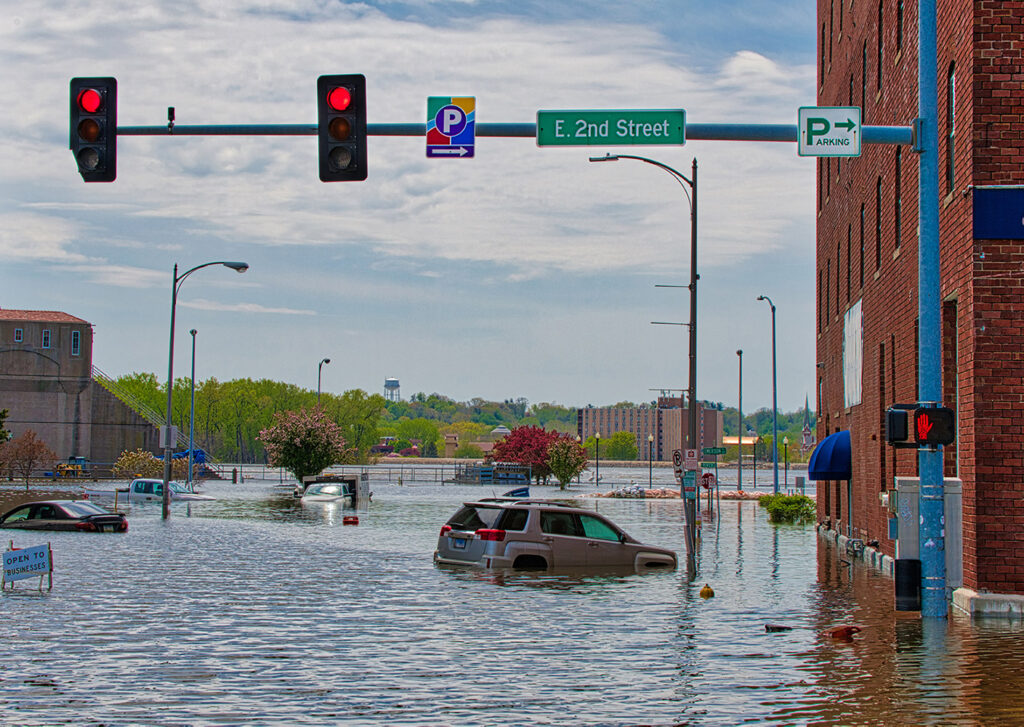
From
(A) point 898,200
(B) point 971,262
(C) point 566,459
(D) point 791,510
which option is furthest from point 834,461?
(C) point 566,459

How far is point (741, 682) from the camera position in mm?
12484

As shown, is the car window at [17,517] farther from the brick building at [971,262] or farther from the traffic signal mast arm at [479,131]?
the brick building at [971,262]

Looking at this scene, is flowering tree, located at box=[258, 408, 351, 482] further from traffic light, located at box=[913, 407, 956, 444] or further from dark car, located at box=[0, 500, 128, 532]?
traffic light, located at box=[913, 407, 956, 444]

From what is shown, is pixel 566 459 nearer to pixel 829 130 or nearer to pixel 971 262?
pixel 971 262

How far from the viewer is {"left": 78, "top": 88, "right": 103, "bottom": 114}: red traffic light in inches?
602

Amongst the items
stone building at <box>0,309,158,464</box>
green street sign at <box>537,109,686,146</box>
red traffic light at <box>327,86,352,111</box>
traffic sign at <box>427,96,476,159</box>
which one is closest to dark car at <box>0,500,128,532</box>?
traffic sign at <box>427,96,476,159</box>

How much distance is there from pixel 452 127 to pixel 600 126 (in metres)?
1.97

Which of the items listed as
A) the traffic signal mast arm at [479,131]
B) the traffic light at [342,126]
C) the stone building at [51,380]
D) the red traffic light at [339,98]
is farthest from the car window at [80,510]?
the stone building at [51,380]

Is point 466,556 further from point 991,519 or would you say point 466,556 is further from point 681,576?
point 991,519

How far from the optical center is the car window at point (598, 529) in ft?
79.7

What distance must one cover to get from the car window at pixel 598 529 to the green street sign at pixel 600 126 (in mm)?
10057

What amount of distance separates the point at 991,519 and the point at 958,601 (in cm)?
144

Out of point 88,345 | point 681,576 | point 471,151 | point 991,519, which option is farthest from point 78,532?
point 88,345

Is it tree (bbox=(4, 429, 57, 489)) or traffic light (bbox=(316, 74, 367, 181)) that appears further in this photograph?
tree (bbox=(4, 429, 57, 489))
